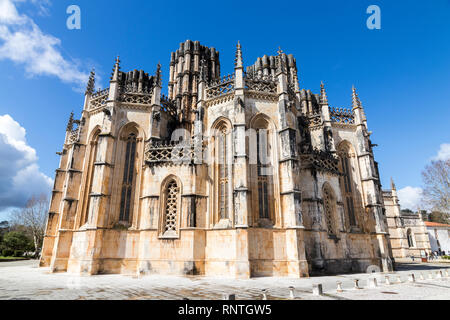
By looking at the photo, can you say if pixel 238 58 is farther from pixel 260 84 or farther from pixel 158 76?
pixel 158 76

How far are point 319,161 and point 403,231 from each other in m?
31.9

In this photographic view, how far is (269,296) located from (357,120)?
20.9m

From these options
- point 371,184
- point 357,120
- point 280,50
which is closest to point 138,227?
point 280,50

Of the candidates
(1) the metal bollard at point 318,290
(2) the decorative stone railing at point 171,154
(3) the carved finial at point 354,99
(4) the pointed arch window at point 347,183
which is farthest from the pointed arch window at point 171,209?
(3) the carved finial at point 354,99

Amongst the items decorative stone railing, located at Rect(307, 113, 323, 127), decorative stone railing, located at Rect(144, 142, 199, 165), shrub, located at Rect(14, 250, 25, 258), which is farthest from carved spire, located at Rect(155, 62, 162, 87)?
shrub, located at Rect(14, 250, 25, 258)

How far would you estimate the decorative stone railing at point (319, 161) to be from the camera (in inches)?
742

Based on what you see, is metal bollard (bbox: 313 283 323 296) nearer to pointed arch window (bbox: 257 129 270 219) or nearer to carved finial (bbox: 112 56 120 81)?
pointed arch window (bbox: 257 129 270 219)

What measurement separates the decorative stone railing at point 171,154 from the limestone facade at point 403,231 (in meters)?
39.1

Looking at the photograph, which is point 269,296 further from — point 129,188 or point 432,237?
point 432,237

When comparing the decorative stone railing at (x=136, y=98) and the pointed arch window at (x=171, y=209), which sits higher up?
the decorative stone railing at (x=136, y=98)

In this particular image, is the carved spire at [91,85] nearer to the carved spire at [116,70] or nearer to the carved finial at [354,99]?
the carved spire at [116,70]

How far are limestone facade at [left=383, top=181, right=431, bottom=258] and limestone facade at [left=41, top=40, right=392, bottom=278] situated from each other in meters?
24.8

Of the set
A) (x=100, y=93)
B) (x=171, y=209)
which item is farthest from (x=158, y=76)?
(x=171, y=209)
